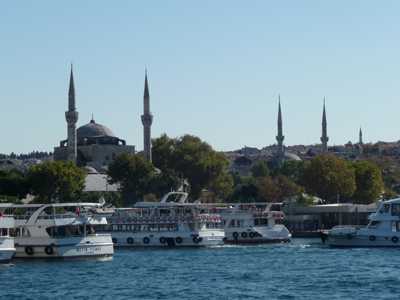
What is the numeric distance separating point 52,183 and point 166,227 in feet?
65.3

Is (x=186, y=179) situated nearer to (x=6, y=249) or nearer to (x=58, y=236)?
(x=58, y=236)

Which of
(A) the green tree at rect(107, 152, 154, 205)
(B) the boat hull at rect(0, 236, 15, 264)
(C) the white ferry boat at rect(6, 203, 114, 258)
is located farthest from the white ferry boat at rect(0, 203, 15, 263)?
(A) the green tree at rect(107, 152, 154, 205)

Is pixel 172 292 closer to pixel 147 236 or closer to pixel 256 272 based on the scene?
pixel 256 272

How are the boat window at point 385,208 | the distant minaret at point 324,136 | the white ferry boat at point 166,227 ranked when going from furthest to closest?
1. the distant minaret at point 324,136
2. the white ferry boat at point 166,227
3. the boat window at point 385,208

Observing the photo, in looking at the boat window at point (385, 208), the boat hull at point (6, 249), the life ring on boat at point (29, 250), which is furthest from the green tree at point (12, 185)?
the boat window at point (385, 208)

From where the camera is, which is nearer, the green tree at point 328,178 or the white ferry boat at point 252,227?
the white ferry boat at point 252,227

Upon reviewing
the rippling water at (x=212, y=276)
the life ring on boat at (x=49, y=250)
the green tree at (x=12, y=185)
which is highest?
the green tree at (x=12, y=185)

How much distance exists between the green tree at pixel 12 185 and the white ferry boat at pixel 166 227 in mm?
18638

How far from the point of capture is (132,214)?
5159 cm

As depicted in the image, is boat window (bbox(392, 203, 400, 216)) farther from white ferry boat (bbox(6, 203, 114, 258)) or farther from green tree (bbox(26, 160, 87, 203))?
green tree (bbox(26, 160, 87, 203))

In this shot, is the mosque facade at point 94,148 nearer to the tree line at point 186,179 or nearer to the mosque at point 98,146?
the mosque at point 98,146

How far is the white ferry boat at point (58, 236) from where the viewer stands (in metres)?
39.0

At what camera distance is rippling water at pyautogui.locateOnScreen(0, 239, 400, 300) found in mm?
29500

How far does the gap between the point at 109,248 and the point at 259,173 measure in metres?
99.0
